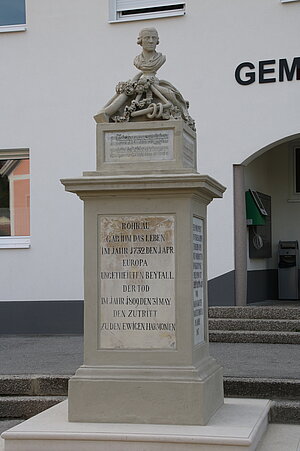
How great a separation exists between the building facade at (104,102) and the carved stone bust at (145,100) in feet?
17.3

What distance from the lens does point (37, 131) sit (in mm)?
13336

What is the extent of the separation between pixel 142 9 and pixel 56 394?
262 inches

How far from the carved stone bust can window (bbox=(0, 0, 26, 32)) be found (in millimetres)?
6809

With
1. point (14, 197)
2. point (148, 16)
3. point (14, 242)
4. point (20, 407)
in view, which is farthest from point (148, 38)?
point (14, 197)

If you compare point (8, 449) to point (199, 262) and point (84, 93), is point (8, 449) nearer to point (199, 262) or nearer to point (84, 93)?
point (199, 262)

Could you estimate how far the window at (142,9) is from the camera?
12837mm

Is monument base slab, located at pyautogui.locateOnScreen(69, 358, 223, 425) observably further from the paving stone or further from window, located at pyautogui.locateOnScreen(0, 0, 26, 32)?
window, located at pyautogui.locateOnScreen(0, 0, 26, 32)

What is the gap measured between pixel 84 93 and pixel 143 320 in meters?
6.93

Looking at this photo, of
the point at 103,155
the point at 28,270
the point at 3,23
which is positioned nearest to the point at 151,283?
the point at 103,155

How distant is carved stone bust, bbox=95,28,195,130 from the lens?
7.02m

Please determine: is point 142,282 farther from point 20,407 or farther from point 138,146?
point 20,407

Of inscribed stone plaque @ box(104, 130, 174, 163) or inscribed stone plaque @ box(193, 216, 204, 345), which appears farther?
inscribed stone plaque @ box(193, 216, 204, 345)

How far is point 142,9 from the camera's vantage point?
13.1 m

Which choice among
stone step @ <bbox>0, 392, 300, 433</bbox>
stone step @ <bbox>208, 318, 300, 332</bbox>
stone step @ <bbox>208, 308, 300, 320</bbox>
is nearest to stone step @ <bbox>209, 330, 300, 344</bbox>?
stone step @ <bbox>208, 318, 300, 332</bbox>
